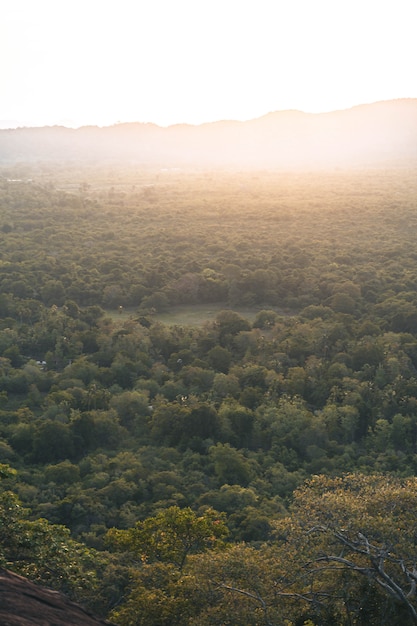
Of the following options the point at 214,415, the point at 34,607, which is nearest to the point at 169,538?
the point at 34,607

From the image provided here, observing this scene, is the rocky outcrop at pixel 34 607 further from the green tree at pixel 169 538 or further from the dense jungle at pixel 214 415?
the green tree at pixel 169 538

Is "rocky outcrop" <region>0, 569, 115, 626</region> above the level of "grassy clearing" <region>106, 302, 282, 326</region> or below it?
above

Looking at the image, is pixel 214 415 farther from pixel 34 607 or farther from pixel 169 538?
pixel 34 607

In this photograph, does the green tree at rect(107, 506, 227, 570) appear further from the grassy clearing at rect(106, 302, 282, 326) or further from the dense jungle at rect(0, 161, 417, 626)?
the grassy clearing at rect(106, 302, 282, 326)

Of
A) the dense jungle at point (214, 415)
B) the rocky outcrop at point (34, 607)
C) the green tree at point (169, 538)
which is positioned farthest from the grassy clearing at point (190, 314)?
the rocky outcrop at point (34, 607)

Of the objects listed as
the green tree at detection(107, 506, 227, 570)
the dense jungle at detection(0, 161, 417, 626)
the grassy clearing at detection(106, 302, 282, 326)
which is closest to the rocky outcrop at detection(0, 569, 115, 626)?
the dense jungle at detection(0, 161, 417, 626)

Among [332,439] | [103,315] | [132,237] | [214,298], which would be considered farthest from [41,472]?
[132,237]
